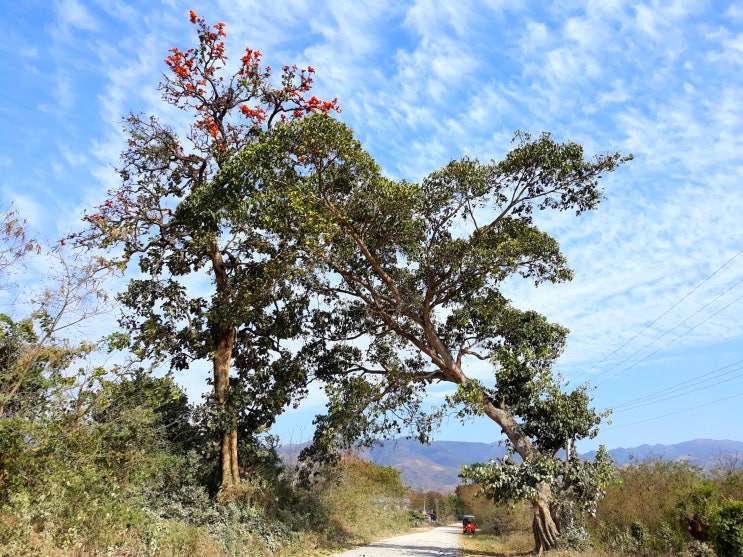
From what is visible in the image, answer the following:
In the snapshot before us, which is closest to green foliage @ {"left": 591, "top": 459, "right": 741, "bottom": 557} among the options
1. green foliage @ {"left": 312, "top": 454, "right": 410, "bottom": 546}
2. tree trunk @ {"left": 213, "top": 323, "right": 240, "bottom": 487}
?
green foliage @ {"left": 312, "top": 454, "right": 410, "bottom": 546}

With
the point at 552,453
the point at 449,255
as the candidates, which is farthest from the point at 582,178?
the point at 552,453

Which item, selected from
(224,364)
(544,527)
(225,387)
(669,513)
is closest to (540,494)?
(544,527)

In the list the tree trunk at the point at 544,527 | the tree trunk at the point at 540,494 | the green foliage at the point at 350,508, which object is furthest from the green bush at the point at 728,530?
the green foliage at the point at 350,508

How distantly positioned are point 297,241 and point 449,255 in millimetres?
4794

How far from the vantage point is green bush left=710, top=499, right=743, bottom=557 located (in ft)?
35.8

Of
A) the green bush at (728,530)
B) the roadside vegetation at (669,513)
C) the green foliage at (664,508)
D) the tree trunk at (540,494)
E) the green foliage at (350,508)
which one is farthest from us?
the green foliage at (350,508)

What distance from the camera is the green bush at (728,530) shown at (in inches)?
429

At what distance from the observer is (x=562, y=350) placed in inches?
688

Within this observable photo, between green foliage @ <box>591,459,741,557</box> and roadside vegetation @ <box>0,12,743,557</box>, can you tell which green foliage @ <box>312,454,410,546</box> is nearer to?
roadside vegetation @ <box>0,12,743,557</box>

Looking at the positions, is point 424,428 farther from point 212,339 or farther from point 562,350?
point 212,339

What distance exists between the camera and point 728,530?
1113cm

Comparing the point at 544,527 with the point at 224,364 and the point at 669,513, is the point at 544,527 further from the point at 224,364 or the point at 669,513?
the point at 224,364

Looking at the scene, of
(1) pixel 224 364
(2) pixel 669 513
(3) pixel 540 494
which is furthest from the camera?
(1) pixel 224 364

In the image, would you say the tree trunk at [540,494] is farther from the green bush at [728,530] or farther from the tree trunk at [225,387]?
the tree trunk at [225,387]
